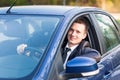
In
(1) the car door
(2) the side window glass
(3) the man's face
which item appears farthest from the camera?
(2) the side window glass

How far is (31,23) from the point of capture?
4.01 meters

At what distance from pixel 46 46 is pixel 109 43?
1474mm

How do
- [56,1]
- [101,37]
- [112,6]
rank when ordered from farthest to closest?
[112,6], [56,1], [101,37]

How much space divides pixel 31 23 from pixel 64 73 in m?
0.78

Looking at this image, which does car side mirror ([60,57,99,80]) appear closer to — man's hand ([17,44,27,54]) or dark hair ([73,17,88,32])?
man's hand ([17,44,27,54])

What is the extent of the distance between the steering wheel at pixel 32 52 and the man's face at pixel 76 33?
0.53 m

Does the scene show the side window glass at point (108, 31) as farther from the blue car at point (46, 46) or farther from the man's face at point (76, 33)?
the man's face at point (76, 33)

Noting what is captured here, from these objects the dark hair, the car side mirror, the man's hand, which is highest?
the dark hair

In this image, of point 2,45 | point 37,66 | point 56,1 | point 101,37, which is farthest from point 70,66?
point 56,1

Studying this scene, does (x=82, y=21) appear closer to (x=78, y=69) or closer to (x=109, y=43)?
(x=109, y=43)

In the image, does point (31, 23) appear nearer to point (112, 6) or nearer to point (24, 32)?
point (24, 32)

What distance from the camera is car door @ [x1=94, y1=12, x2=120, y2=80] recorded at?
4262mm

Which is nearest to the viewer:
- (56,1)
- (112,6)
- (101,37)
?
(101,37)

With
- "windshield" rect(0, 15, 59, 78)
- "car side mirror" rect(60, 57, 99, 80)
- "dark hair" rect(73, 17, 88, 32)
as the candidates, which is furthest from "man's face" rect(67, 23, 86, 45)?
"car side mirror" rect(60, 57, 99, 80)
